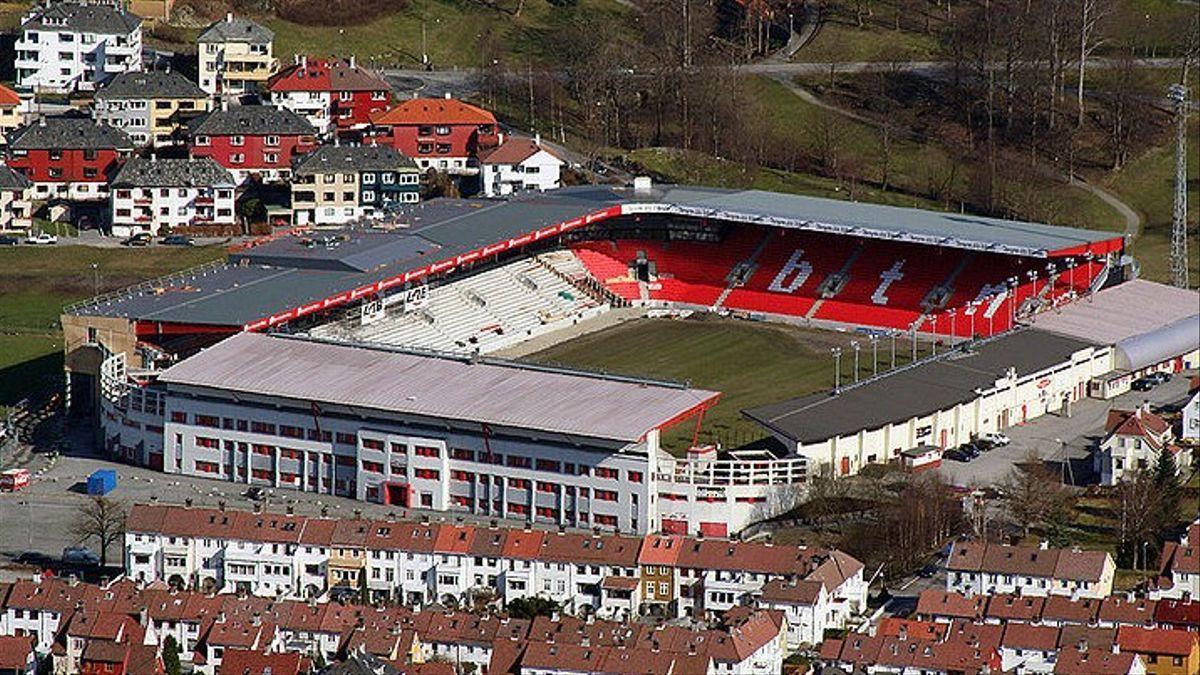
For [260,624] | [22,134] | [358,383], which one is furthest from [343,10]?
[260,624]

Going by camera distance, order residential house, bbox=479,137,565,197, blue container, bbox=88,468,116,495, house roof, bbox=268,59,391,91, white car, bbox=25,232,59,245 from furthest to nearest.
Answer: house roof, bbox=268,59,391,91
residential house, bbox=479,137,565,197
white car, bbox=25,232,59,245
blue container, bbox=88,468,116,495

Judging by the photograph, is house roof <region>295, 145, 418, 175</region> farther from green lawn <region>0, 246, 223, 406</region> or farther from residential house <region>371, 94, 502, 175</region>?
green lawn <region>0, 246, 223, 406</region>

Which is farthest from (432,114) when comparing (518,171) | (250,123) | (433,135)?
(250,123)

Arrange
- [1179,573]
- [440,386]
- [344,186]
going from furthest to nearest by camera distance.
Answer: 1. [344,186]
2. [440,386]
3. [1179,573]

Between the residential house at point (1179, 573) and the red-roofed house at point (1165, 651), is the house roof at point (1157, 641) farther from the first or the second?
the residential house at point (1179, 573)

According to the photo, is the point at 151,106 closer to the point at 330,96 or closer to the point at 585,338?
the point at 330,96

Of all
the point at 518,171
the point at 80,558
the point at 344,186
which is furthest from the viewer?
the point at 518,171

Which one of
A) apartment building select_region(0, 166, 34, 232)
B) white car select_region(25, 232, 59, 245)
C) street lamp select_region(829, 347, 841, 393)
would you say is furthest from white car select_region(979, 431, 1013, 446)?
apartment building select_region(0, 166, 34, 232)
